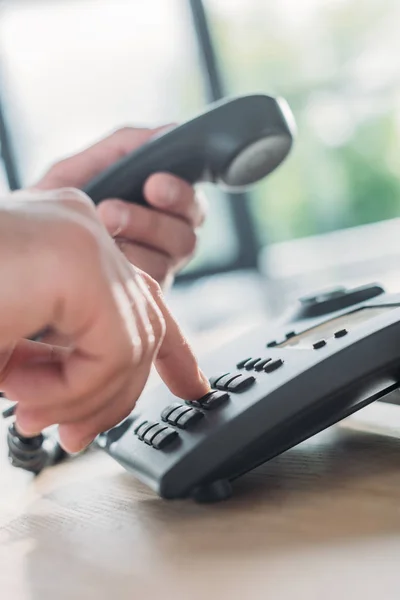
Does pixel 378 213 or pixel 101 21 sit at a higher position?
pixel 101 21

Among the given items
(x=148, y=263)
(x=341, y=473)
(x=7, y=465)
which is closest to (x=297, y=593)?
(x=341, y=473)

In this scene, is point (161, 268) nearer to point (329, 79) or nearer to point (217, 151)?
point (217, 151)

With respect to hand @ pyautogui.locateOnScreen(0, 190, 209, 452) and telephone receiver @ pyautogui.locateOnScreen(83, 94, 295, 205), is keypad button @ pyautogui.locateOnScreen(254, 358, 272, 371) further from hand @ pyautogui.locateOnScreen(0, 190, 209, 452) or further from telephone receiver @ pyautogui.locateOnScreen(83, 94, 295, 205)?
telephone receiver @ pyautogui.locateOnScreen(83, 94, 295, 205)

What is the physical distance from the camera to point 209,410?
0.37 metres

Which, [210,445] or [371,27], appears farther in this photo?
[371,27]

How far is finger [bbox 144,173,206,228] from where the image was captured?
74cm

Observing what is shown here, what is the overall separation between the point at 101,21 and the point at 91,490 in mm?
2704

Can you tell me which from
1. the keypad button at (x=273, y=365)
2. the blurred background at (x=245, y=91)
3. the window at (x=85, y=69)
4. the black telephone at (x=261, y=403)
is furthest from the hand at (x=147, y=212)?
the window at (x=85, y=69)

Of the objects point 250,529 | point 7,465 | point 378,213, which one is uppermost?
point 250,529

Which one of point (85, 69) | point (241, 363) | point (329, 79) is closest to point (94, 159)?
point (241, 363)

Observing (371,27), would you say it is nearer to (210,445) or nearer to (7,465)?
(7,465)

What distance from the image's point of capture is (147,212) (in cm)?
77

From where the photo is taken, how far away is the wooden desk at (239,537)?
254mm

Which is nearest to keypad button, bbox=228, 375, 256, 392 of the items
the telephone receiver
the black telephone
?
the black telephone
